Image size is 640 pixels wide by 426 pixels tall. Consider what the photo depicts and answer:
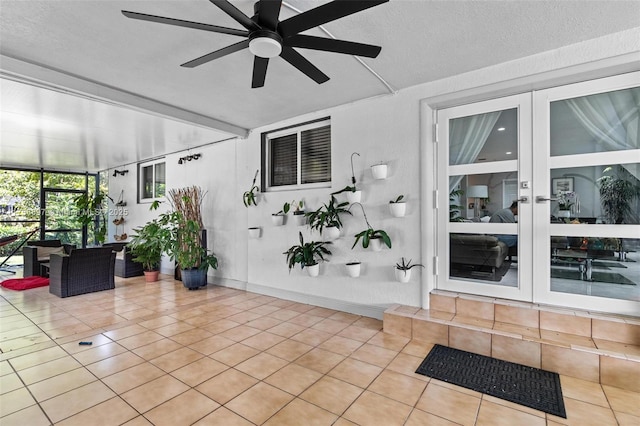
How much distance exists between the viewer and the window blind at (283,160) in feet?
14.5

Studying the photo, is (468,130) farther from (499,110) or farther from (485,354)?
(485,354)

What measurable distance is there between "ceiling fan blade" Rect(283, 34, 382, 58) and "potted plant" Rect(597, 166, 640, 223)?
2245 millimetres

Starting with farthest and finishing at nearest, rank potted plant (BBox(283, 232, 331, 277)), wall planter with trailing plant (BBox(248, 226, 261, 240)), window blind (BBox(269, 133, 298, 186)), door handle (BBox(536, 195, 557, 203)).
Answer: wall planter with trailing plant (BBox(248, 226, 261, 240))
window blind (BBox(269, 133, 298, 186))
potted plant (BBox(283, 232, 331, 277))
door handle (BBox(536, 195, 557, 203))

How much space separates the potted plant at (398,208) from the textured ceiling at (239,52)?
47.5 inches

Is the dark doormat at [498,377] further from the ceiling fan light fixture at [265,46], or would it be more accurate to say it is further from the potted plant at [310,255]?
the ceiling fan light fixture at [265,46]

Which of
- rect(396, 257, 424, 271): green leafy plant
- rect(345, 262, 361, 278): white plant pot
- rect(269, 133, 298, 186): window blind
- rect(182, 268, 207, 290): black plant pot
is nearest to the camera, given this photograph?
rect(396, 257, 424, 271): green leafy plant

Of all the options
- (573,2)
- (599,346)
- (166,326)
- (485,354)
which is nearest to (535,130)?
(573,2)

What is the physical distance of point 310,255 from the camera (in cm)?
371

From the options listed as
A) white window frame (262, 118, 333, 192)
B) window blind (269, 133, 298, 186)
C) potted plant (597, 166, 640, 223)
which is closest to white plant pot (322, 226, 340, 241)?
white window frame (262, 118, 333, 192)

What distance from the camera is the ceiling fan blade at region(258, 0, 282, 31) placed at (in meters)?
1.53

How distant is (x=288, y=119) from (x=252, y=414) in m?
3.49

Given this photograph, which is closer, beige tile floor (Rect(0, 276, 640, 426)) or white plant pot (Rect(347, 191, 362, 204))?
beige tile floor (Rect(0, 276, 640, 426))

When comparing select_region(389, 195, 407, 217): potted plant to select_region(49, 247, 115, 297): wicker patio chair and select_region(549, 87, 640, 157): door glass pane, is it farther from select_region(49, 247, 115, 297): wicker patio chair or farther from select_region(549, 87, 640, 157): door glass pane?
select_region(49, 247, 115, 297): wicker patio chair

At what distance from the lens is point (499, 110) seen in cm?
294
